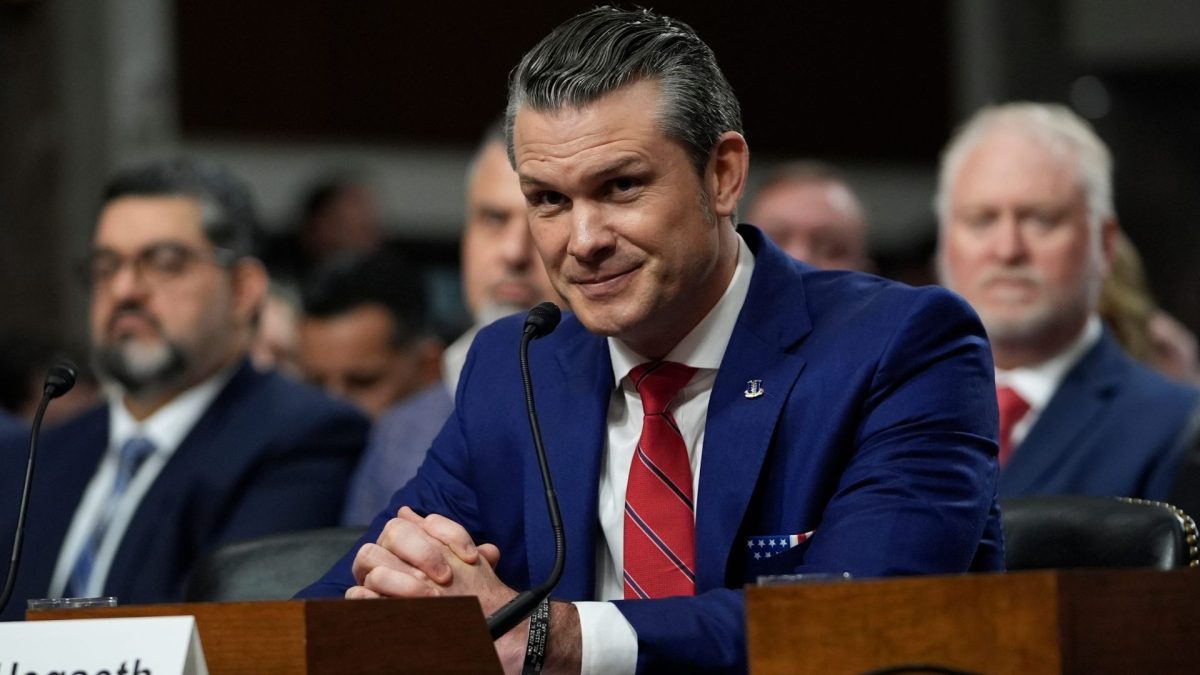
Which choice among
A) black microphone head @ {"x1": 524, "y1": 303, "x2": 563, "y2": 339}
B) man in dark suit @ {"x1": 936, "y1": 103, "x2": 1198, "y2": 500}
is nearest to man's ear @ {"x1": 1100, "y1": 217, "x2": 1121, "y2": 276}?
man in dark suit @ {"x1": 936, "y1": 103, "x2": 1198, "y2": 500}

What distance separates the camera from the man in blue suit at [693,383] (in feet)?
7.72

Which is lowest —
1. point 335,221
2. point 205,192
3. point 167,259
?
point 335,221

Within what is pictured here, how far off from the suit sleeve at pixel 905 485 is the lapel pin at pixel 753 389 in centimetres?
8

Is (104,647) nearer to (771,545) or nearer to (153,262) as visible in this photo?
(771,545)

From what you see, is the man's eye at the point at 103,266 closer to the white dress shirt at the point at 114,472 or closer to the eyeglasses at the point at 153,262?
the eyeglasses at the point at 153,262

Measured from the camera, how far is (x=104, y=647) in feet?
6.07

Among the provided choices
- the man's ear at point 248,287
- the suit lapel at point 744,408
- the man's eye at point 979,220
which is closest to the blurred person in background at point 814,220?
the man's eye at point 979,220

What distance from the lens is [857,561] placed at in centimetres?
221

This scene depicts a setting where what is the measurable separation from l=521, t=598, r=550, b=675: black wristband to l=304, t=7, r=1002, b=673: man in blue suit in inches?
7.4

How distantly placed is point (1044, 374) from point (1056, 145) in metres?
0.55

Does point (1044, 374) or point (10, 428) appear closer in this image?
point (1044, 374)

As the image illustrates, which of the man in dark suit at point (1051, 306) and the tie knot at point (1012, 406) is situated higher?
the man in dark suit at point (1051, 306)

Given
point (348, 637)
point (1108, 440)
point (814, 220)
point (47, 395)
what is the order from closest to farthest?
point (348, 637), point (47, 395), point (1108, 440), point (814, 220)

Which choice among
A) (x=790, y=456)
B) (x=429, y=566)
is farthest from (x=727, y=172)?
(x=429, y=566)
